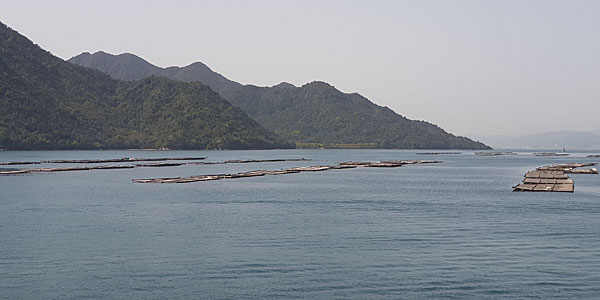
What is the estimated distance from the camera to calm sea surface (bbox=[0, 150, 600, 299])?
28078 millimetres

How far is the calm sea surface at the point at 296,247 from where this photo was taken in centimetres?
2808

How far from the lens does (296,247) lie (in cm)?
3812

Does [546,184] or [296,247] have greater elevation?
[546,184]

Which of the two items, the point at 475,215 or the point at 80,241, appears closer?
the point at 80,241

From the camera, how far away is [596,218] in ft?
175

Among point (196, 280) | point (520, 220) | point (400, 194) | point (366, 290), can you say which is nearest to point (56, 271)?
point (196, 280)

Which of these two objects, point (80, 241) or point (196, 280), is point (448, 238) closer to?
point (196, 280)

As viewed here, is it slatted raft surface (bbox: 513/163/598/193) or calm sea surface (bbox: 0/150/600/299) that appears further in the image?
slatted raft surface (bbox: 513/163/598/193)

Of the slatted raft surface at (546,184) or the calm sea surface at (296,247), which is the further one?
the slatted raft surface at (546,184)

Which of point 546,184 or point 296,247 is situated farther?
point 546,184

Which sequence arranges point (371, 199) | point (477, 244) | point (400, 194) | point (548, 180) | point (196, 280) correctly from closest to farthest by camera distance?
point (196, 280), point (477, 244), point (371, 199), point (400, 194), point (548, 180)

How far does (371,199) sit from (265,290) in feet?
145

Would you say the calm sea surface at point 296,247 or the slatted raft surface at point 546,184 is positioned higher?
the slatted raft surface at point 546,184

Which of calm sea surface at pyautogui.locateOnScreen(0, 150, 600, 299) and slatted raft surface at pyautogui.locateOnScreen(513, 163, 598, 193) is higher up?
slatted raft surface at pyautogui.locateOnScreen(513, 163, 598, 193)
